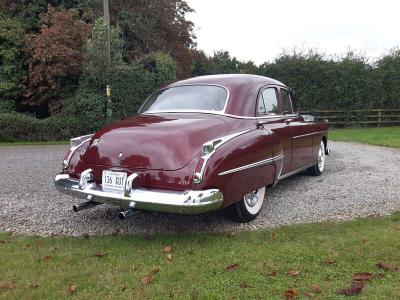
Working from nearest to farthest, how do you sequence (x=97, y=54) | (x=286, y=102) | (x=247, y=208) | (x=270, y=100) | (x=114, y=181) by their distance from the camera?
1. (x=114, y=181)
2. (x=247, y=208)
3. (x=270, y=100)
4. (x=286, y=102)
5. (x=97, y=54)

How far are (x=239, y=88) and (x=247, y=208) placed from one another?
1.53 metres

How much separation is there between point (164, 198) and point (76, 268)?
1.00 meters

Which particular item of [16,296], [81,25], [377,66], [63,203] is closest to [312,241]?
[16,296]

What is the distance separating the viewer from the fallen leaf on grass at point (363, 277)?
3422mm

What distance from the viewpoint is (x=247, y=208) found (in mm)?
5113

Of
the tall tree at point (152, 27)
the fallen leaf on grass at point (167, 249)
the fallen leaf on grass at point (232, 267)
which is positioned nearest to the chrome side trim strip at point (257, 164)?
the fallen leaf on grass at point (167, 249)

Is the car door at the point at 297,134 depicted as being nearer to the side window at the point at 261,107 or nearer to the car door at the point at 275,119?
the car door at the point at 275,119

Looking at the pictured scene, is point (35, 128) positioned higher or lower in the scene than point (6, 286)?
higher

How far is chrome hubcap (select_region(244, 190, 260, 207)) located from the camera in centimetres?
517

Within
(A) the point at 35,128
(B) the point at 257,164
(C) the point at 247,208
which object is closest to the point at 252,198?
(C) the point at 247,208

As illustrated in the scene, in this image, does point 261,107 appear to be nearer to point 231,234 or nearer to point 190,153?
point 190,153

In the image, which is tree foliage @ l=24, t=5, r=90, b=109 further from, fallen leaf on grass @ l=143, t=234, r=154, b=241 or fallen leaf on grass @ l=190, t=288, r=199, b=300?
Result: fallen leaf on grass @ l=190, t=288, r=199, b=300

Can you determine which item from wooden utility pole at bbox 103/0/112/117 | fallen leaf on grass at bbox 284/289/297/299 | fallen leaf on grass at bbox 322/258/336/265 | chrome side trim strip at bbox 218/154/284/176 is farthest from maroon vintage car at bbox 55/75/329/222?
wooden utility pole at bbox 103/0/112/117

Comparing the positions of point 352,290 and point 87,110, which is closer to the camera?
point 352,290
